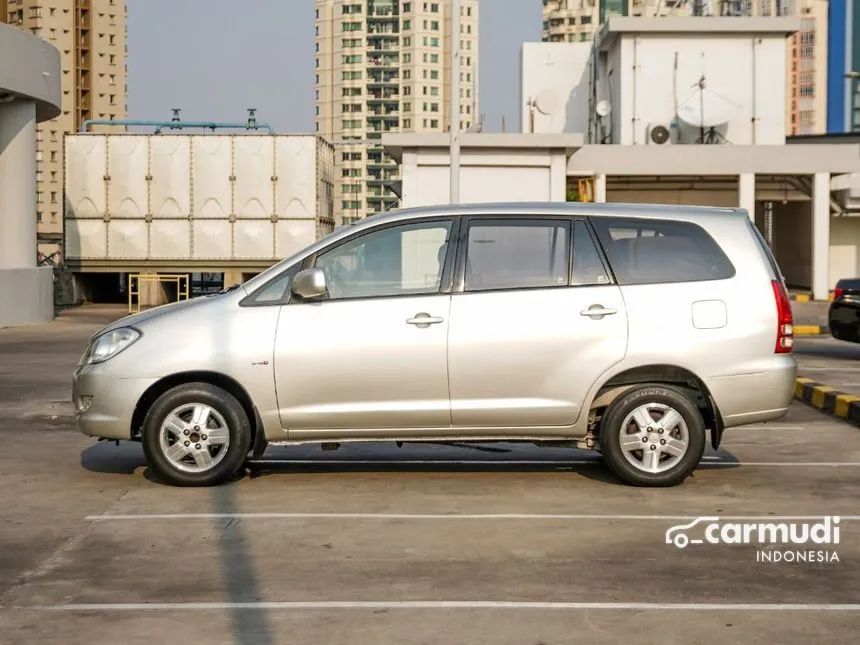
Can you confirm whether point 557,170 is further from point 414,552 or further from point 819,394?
point 414,552

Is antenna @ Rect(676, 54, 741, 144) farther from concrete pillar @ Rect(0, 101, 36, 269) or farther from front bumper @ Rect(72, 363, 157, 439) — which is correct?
front bumper @ Rect(72, 363, 157, 439)

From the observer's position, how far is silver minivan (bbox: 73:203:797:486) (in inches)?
355

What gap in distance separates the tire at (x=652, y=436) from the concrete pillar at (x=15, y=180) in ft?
76.4

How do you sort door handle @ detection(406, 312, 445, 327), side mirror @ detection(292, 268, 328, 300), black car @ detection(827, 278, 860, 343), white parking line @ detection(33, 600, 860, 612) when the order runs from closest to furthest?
white parking line @ detection(33, 600, 860, 612), side mirror @ detection(292, 268, 328, 300), door handle @ detection(406, 312, 445, 327), black car @ detection(827, 278, 860, 343)

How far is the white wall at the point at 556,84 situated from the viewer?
45.9 m

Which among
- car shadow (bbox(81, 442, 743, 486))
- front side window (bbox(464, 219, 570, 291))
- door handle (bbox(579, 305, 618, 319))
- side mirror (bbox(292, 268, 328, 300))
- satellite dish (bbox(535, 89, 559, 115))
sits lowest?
car shadow (bbox(81, 442, 743, 486))

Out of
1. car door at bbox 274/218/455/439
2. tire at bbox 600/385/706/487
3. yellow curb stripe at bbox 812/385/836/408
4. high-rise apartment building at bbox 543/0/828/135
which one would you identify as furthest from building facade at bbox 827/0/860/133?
car door at bbox 274/218/455/439

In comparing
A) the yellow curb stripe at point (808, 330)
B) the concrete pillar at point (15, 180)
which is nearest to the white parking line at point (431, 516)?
the yellow curb stripe at point (808, 330)

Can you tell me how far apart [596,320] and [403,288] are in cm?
129

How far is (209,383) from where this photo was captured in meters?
9.16

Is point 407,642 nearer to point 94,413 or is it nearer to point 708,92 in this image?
point 94,413

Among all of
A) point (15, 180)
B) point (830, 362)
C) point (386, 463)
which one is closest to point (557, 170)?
point (15, 180)

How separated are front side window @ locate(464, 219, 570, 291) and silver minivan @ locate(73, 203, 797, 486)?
0.04ft

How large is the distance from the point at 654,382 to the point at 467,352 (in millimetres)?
1278
